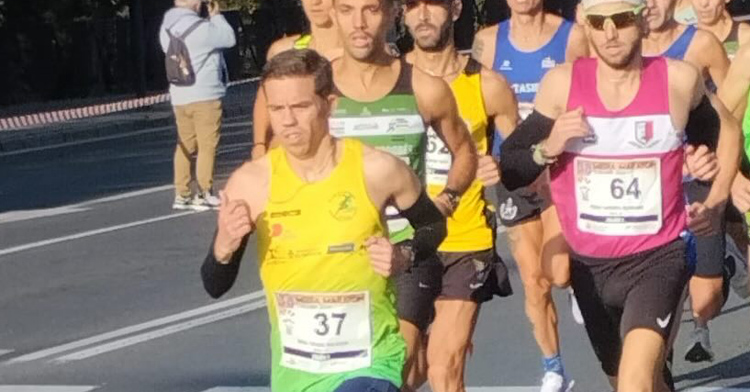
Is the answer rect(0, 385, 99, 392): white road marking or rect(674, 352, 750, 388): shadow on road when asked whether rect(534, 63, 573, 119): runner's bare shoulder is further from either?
rect(0, 385, 99, 392): white road marking

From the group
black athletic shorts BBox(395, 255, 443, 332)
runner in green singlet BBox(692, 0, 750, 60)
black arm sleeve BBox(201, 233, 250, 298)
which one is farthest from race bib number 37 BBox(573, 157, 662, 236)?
runner in green singlet BBox(692, 0, 750, 60)

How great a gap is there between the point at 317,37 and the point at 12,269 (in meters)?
6.19

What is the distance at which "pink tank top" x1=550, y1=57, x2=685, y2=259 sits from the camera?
Result: 6797 millimetres

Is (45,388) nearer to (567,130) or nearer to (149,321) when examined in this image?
(149,321)

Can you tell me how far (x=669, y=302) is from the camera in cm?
676

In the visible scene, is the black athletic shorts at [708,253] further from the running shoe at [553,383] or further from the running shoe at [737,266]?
the running shoe at [553,383]

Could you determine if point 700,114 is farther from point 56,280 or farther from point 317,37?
point 56,280

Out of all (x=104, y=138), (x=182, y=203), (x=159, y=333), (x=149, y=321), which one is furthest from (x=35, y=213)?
(x=104, y=138)

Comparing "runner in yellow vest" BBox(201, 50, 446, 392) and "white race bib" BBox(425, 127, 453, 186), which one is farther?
"white race bib" BBox(425, 127, 453, 186)

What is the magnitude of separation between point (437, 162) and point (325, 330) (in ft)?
7.80

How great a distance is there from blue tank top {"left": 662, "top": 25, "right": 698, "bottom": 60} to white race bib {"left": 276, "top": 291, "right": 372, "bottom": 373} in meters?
3.53

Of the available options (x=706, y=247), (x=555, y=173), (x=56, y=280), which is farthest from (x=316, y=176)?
(x=56, y=280)

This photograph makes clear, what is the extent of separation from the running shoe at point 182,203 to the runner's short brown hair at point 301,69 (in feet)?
37.7

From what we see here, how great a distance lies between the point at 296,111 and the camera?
558 centimetres
